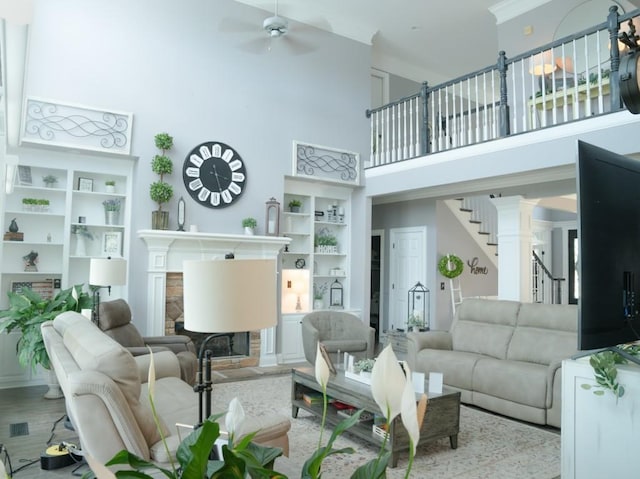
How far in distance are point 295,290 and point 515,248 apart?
3.19 metres

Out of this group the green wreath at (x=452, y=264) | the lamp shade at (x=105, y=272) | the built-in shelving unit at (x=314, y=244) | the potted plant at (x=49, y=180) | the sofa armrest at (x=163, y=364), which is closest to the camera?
the sofa armrest at (x=163, y=364)

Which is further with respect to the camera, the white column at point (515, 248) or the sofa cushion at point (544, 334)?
the white column at point (515, 248)

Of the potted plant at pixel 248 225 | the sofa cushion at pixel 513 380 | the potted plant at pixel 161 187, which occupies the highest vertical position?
the potted plant at pixel 161 187

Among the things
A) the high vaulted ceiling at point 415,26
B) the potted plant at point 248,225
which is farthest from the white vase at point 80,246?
the high vaulted ceiling at point 415,26

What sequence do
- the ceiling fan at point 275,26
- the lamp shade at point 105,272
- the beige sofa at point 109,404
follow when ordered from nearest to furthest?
1. the beige sofa at point 109,404
2. the lamp shade at point 105,272
3. the ceiling fan at point 275,26

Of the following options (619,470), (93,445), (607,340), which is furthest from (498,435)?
(93,445)

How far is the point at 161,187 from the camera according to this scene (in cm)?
572

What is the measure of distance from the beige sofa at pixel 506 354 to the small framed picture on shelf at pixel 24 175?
4683 mm

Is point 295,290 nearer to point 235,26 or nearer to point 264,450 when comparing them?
point 235,26

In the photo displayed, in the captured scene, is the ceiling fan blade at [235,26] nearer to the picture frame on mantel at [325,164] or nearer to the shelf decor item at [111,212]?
the picture frame on mantel at [325,164]

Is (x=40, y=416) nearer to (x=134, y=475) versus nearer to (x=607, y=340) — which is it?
(x=134, y=475)

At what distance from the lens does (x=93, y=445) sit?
190cm

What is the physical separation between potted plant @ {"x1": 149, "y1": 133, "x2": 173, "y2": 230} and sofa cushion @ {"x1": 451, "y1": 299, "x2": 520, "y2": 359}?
12.1ft

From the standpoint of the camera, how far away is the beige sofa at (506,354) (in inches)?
159
